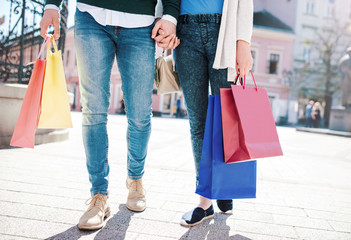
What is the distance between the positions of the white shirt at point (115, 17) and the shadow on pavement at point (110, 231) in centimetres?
117

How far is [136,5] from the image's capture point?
169 centimetres

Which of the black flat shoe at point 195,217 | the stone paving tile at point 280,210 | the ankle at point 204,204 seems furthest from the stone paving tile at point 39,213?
the stone paving tile at point 280,210

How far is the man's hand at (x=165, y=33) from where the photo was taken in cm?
165

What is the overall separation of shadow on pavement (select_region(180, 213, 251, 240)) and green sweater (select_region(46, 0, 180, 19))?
129 centimetres

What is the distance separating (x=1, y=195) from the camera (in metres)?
1.95

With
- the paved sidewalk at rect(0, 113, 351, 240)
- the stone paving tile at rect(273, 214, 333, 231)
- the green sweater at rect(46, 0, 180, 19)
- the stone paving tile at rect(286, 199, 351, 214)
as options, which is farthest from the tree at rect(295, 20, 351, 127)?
the green sweater at rect(46, 0, 180, 19)

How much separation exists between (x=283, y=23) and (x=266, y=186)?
1006 inches

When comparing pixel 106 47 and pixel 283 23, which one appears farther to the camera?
pixel 283 23

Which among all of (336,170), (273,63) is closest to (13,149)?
(336,170)

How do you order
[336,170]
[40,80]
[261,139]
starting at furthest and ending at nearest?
[336,170] → [40,80] → [261,139]

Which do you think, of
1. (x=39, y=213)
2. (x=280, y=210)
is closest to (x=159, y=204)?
(x=39, y=213)

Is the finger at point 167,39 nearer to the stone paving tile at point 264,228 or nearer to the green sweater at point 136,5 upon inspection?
the green sweater at point 136,5

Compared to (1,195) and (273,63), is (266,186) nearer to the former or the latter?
(1,195)

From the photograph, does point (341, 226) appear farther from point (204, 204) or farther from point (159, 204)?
point (159, 204)
